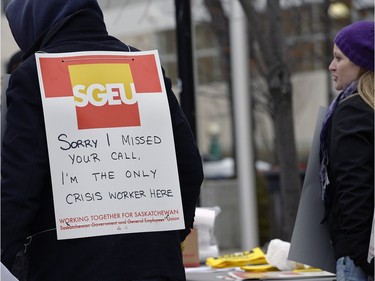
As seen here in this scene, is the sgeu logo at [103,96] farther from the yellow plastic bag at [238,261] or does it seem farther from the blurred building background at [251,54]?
the blurred building background at [251,54]

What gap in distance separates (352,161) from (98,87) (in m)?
1.01

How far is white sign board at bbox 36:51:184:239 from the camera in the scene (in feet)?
10.8

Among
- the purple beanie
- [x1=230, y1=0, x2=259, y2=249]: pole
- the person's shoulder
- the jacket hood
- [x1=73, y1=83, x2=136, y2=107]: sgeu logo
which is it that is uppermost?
the jacket hood

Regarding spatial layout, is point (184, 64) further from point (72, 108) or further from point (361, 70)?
point (72, 108)

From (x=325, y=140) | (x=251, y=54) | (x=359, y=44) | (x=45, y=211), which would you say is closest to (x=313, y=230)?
(x=325, y=140)

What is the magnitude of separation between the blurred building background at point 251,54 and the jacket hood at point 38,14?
136 inches

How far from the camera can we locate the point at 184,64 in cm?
673

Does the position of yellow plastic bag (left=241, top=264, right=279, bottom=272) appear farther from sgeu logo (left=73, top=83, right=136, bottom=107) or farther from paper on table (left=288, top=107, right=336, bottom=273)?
sgeu logo (left=73, top=83, right=136, bottom=107)

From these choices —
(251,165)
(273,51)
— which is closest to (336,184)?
(273,51)

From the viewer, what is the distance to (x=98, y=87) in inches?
134

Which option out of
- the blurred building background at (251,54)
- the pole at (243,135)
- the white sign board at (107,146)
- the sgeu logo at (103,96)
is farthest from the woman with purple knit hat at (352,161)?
the pole at (243,135)

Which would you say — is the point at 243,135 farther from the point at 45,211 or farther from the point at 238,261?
the point at 45,211

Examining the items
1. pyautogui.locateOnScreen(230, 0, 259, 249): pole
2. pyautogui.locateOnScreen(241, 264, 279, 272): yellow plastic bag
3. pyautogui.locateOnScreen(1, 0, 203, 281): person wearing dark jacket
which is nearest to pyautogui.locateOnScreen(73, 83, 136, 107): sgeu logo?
pyautogui.locateOnScreen(1, 0, 203, 281): person wearing dark jacket

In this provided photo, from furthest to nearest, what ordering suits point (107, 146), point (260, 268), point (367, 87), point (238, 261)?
point (238, 261), point (260, 268), point (367, 87), point (107, 146)
